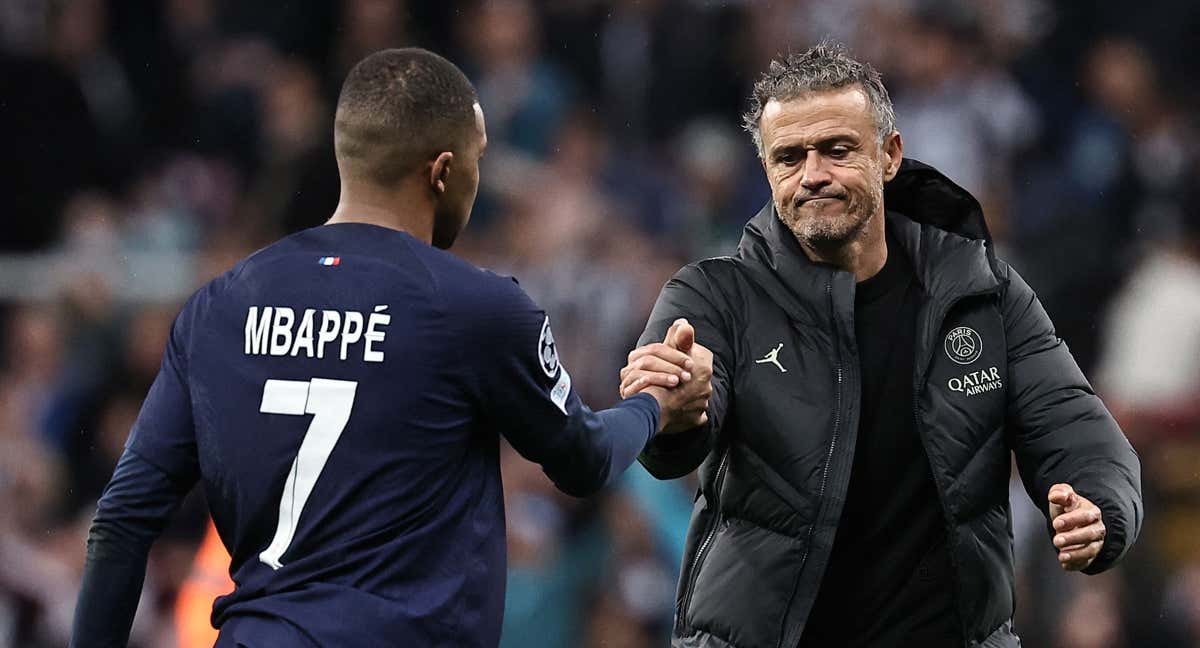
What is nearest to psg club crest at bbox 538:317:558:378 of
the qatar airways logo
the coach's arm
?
the coach's arm

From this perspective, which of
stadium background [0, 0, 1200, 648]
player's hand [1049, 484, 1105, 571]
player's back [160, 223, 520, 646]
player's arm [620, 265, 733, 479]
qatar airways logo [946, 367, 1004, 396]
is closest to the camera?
player's back [160, 223, 520, 646]

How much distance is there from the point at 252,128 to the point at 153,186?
0.66 m

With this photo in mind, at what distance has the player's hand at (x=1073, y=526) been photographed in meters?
3.48

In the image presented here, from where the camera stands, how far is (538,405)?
3162 millimetres

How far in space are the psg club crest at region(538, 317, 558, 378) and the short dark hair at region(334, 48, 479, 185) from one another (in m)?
0.40

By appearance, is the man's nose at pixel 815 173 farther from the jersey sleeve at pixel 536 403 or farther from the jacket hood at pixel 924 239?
the jersey sleeve at pixel 536 403

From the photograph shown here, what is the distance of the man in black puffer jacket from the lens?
3.75 meters

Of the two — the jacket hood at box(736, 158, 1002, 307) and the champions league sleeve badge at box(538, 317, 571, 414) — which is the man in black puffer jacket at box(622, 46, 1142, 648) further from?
the champions league sleeve badge at box(538, 317, 571, 414)

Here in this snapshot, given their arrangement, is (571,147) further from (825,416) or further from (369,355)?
(369,355)

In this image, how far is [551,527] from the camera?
7.89 m

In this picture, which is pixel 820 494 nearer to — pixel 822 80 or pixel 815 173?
pixel 815 173

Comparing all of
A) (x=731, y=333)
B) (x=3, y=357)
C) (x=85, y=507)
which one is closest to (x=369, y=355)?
(x=731, y=333)

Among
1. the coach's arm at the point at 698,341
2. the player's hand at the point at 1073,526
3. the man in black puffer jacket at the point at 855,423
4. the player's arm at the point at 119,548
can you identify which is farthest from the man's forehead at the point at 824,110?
the player's arm at the point at 119,548

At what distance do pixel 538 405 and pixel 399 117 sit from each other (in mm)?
611
